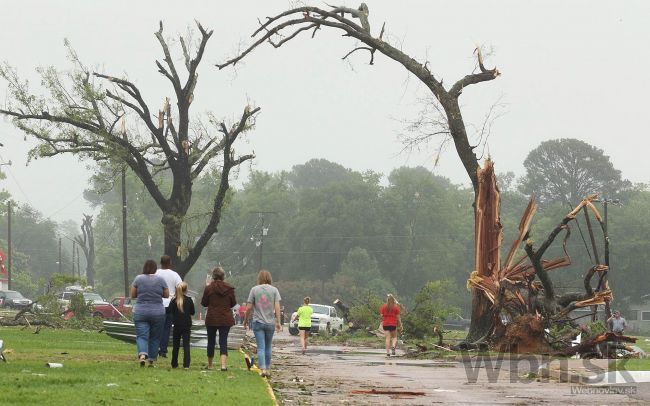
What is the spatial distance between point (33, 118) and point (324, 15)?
12.4 m

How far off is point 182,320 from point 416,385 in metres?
4.02

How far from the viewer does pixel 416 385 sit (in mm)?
18172

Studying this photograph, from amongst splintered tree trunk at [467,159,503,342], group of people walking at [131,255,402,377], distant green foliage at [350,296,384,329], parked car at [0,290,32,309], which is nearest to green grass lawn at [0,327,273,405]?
group of people walking at [131,255,402,377]

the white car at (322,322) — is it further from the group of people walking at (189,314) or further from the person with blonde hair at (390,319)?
the group of people walking at (189,314)

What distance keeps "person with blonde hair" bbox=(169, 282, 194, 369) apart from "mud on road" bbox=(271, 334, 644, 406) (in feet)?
4.97

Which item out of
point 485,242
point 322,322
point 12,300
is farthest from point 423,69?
point 12,300

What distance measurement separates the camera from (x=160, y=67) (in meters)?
40.6

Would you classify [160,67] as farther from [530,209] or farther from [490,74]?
[530,209]

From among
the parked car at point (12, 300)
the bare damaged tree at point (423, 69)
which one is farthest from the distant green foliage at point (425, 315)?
the parked car at point (12, 300)

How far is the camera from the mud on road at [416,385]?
601 inches

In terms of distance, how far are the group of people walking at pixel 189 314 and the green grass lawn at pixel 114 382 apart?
1.25ft

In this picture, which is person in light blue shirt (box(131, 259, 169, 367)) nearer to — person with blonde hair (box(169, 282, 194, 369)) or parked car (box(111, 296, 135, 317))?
person with blonde hair (box(169, 282, 194, 369))

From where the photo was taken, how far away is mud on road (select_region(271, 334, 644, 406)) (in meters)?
15.3

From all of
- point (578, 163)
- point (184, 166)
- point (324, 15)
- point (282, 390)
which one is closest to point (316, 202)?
point (578, 163)
